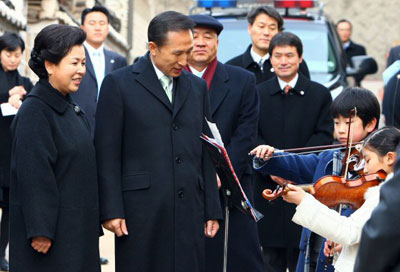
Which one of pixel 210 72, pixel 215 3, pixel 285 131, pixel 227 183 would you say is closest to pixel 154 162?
pixel 227 183

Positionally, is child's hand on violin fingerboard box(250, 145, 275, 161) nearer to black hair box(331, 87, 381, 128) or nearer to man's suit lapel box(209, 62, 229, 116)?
black hair box(331, 87, 381, 128)

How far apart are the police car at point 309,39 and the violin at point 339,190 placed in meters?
4.66

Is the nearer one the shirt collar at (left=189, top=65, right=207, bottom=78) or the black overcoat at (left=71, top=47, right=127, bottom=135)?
the shirt collar at (left=189, top=65, right=207, bottom=78)

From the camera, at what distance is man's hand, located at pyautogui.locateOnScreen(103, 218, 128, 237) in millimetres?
5277

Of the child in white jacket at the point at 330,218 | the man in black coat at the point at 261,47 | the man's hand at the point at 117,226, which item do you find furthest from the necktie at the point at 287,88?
the child in white jacket at the point at 330,218

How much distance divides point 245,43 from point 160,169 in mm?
4951

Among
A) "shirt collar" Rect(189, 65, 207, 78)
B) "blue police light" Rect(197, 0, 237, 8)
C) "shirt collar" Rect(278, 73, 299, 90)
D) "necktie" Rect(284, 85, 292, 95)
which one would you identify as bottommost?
"necktie" Rect(284, 85, 292, 95)

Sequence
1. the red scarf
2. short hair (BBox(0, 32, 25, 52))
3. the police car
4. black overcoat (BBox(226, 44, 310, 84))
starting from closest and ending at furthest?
the red scarf
black overcoat (BBox(226, 44, 310, 84))
short hair (BBox(0, 32, 25, 52))
the police car

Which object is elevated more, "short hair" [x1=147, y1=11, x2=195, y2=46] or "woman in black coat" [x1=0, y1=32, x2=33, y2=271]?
"short hair" [x1=147, y1=11, x2=195, y2=46]

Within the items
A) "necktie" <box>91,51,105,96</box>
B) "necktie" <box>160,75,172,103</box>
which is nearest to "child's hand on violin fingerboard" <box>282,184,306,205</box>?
"necktie" <box>160,75,172,103</box>

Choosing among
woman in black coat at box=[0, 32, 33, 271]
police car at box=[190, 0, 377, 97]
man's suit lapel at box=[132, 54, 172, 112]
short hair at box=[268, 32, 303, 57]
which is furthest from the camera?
police car at box=[190, 0, 377, 97]

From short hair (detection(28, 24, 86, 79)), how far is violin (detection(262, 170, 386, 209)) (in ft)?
4.03

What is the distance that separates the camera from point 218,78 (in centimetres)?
647

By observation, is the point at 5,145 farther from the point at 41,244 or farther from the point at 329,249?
the point at 329,249
